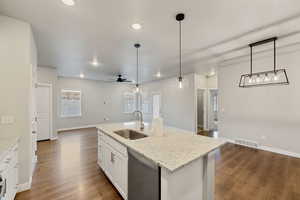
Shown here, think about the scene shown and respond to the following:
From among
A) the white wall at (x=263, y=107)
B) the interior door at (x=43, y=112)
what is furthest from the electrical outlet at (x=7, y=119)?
the white wall at (x=263, y=107)

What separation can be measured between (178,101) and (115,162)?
5.04 meters

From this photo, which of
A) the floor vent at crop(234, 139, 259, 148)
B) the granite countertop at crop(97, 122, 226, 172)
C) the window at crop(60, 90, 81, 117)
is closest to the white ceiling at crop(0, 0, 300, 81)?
the granite countertop at crop(97, 122, 226, 172)

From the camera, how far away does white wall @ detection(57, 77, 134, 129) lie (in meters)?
6.82

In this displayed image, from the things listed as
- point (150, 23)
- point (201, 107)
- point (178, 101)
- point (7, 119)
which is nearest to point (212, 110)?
point (201, 107)

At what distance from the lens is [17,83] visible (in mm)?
2158

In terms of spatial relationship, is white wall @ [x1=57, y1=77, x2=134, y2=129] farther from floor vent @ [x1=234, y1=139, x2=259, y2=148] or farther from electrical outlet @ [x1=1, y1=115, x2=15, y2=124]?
floor vent @ [x1=234, y1=139, x2=259, y2=148]

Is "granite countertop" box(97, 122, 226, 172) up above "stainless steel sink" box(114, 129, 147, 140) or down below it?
above

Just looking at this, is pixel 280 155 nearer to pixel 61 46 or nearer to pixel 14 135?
pixel 14 135

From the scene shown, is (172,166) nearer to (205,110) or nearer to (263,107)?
(263,107)

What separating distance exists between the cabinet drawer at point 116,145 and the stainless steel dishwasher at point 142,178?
24 cm

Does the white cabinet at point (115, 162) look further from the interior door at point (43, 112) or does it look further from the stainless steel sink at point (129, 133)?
the interior door at point (43, 112)

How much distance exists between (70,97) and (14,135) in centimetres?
516

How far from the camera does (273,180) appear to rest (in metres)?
2.46

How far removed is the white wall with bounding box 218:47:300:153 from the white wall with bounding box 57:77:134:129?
598 centimetres
